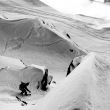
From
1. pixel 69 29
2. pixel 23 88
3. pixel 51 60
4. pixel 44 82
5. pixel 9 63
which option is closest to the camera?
pixel 23 88

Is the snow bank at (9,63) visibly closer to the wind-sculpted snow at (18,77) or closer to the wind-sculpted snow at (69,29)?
the wind-sculpted snow at (18,77)

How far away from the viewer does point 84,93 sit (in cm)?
256

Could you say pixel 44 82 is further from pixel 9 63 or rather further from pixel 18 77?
pixel 9 63

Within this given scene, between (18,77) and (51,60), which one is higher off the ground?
(18,77)

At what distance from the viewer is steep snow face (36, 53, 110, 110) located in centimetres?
248

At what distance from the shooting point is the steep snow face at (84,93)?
8.13 ft

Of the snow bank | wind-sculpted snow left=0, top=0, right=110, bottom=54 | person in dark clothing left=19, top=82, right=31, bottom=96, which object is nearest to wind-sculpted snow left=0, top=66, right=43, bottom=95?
person in dark clothing left=19, top=82, right=31, bottom=96

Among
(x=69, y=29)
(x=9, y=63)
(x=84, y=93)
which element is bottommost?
(x=69, y=29)

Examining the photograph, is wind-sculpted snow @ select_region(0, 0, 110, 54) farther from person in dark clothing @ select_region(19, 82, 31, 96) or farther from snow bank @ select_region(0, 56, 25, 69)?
person in dark clothing @ select_region(19, 82, 31, 96)

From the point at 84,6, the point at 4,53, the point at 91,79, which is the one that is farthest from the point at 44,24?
the point at 84,6

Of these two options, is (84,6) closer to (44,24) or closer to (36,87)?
(44,24)

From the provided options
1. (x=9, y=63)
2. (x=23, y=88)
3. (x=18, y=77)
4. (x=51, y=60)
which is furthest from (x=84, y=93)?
(x=51, y=60)

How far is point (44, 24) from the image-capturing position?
1003 cm

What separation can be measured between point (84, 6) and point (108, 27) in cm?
1054
